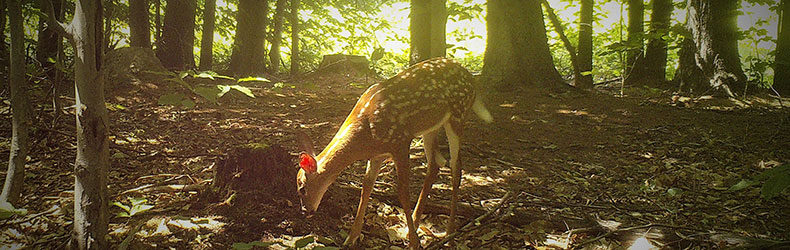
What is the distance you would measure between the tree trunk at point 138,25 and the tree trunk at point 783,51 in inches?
477

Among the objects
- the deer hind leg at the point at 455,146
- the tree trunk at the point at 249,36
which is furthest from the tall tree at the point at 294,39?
the deer hind leg at the point at 455,146

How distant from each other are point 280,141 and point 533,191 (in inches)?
109

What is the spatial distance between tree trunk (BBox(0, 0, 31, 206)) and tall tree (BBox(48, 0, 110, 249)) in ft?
1.52

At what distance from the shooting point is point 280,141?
4.59 m

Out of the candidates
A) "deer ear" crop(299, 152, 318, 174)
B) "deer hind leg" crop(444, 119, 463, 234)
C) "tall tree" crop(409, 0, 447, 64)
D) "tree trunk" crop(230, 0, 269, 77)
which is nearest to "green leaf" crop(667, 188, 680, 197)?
"deer hind leg" crop(444, 119, 463, 234)

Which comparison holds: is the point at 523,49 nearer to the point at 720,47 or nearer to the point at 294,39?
the point at 720,47

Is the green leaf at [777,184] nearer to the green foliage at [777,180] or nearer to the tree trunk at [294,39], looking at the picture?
the green foliage at [777,180]

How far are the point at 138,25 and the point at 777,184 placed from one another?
9271mm

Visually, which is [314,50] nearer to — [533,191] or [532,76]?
[532,76]

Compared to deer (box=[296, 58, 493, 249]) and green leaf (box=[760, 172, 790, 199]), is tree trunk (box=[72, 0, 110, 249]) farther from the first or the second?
green leaf (box=[760, 172, 790, 199])

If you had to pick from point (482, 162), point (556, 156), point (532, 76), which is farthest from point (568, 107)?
point (482, 162)

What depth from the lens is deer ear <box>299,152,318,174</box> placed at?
2417 millimetres

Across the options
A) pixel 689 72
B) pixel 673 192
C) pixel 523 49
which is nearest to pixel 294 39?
pixel 523 49

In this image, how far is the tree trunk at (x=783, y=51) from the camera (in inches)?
302
